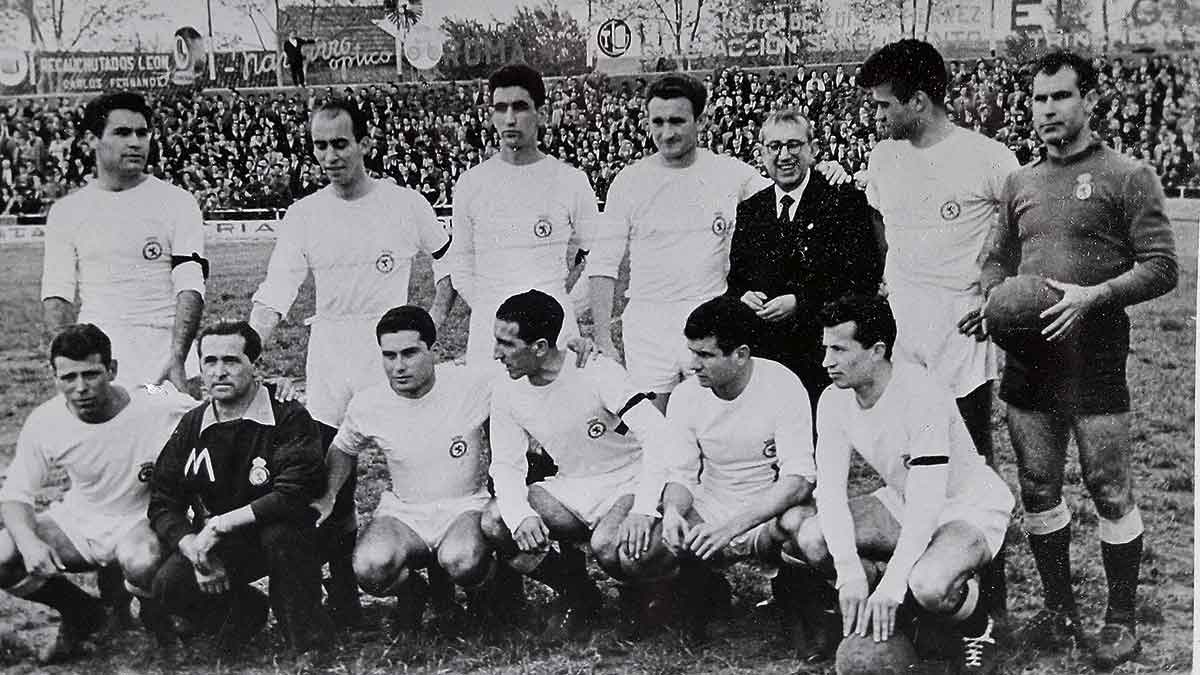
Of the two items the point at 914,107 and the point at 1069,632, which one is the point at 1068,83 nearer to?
the point at 914,107

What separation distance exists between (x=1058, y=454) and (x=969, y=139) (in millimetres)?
1101

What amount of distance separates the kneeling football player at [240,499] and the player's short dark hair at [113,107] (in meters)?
0.86

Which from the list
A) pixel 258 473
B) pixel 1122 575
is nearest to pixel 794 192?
pixel 1122 575

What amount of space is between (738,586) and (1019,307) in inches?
52.0

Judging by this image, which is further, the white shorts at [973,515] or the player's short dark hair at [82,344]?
the player's short dark hair at [82,344]

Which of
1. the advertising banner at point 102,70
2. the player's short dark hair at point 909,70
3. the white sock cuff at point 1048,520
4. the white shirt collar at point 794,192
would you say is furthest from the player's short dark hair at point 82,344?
the white sock cuff at point 1048,520

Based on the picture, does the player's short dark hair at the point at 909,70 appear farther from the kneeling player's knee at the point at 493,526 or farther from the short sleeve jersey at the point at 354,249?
the kneeling player's knee at the point at 493,526

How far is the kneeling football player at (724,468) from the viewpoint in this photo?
3639 mm

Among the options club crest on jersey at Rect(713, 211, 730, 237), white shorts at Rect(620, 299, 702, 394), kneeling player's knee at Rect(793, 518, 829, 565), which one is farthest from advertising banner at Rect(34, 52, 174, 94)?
Result: kneeling player's knee at Rect(793, 518, 829, 565)

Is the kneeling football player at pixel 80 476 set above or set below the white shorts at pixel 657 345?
below

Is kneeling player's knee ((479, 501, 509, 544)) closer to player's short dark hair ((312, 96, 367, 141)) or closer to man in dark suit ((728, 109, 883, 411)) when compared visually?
man in dark suit ((728, 109, 883, 411))

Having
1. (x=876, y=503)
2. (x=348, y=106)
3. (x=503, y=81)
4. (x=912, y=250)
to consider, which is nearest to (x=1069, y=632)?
(x=876, y=503)

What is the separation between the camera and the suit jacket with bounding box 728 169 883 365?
370 cm

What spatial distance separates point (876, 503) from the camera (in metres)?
3.66
